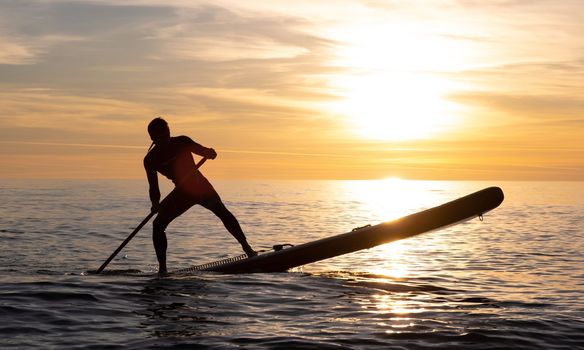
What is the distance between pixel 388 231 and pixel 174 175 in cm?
372

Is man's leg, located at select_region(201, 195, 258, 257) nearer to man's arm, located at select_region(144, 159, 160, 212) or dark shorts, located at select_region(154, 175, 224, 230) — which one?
dark shorts, located at select_region(154, 175, 224, 230)

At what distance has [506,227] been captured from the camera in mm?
28094

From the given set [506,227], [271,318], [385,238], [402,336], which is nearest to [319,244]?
[385,238]

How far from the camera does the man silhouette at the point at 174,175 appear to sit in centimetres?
1076

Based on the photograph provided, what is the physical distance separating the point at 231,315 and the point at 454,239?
15577mm

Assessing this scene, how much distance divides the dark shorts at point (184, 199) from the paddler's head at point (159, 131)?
2.64 ft

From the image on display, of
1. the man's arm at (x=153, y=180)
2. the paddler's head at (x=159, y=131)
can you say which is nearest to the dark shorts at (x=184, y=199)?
the man's arm at (x=153, y=180)

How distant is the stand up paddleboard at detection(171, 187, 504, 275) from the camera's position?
1070 centimetres

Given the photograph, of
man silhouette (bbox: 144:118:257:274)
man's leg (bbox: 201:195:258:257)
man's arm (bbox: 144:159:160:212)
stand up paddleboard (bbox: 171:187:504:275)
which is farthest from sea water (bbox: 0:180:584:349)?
man's arm (bbox: 144:159:160:212)

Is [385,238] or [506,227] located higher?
[385,238]

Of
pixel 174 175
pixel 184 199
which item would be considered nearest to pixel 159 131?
pixel 174 175

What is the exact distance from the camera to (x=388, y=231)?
10758mm

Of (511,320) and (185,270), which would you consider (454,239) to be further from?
(511,320)

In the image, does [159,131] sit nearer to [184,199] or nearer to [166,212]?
[184,199]
